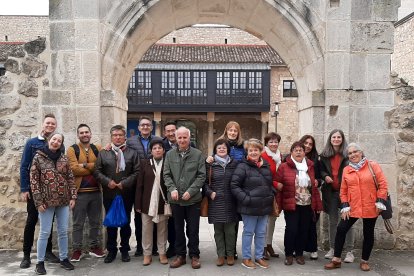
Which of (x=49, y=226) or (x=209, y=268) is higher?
(x=49, y=226)

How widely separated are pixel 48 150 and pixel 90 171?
23.0 inches

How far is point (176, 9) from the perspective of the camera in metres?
5.36

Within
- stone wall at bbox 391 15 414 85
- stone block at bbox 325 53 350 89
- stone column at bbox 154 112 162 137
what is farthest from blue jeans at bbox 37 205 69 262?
stone column at bbox 154 112 162 137

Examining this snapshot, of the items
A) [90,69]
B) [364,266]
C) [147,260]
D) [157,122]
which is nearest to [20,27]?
[157,122]

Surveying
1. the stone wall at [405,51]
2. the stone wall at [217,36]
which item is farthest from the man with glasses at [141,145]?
the stone wall at [217,36]

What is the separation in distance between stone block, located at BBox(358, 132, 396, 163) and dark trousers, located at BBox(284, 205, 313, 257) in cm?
127

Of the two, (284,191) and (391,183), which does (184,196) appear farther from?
(391,183)

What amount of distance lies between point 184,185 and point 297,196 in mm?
1259

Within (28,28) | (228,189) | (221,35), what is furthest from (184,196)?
(28,28)

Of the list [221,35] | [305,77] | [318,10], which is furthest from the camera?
[221,35]

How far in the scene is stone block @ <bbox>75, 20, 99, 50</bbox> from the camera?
494 centimetres

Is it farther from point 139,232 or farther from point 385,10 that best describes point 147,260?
point 385,10

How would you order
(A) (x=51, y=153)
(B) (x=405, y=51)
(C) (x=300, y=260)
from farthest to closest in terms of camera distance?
1. (B) (x=405, y=51)
2. (C) (x=300, y=260)
3. (A) (x=51, y=153)

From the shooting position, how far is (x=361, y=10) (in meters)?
5.04
